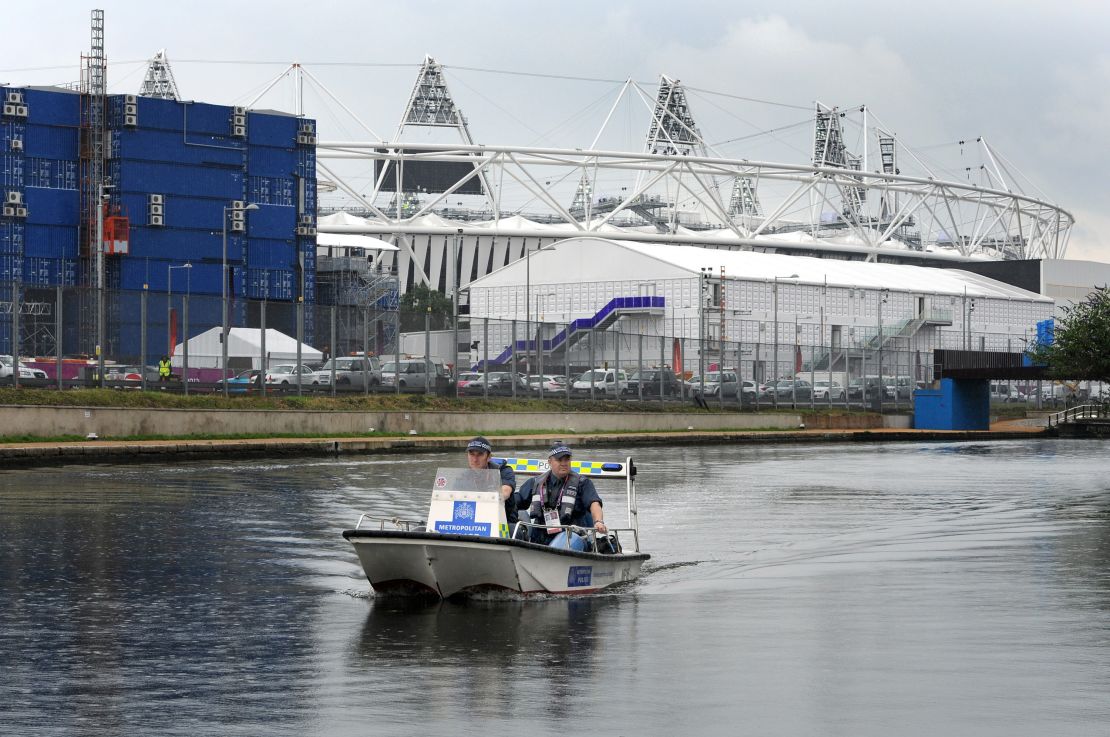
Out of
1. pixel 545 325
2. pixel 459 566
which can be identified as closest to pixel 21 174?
pixel 545 325

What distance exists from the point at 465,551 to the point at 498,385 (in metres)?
43.0

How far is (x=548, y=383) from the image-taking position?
60688mm

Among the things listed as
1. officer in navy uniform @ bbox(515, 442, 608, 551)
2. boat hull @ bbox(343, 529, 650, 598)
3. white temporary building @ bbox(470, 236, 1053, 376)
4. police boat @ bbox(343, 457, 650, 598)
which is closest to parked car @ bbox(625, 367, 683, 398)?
white temporary building @ bbox(470, 236, 1053, 376)

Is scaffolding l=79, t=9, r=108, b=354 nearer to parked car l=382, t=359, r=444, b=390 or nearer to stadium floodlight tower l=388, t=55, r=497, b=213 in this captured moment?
parked car l=382, t=359, r=444, b=390

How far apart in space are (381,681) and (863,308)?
100050 millimetres

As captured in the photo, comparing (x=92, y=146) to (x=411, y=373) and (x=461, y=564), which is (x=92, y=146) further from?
(x=461, y=564)

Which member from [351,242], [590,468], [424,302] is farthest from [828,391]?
[424,302]

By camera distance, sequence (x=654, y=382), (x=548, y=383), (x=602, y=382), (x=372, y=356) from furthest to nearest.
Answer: (x=654, y=382) < (x=602, y=382) < (x=548, y=383) < (x=372, y=356)

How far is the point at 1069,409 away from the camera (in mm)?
83812

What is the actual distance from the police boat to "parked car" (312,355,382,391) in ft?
118

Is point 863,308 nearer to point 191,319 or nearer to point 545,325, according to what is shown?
point 545,325

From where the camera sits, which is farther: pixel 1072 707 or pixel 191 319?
pixel 191 319

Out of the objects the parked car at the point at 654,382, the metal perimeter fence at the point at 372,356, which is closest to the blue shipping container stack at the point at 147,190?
the metal perimeter fence at the point at 372,356

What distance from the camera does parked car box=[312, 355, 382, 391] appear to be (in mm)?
51781
